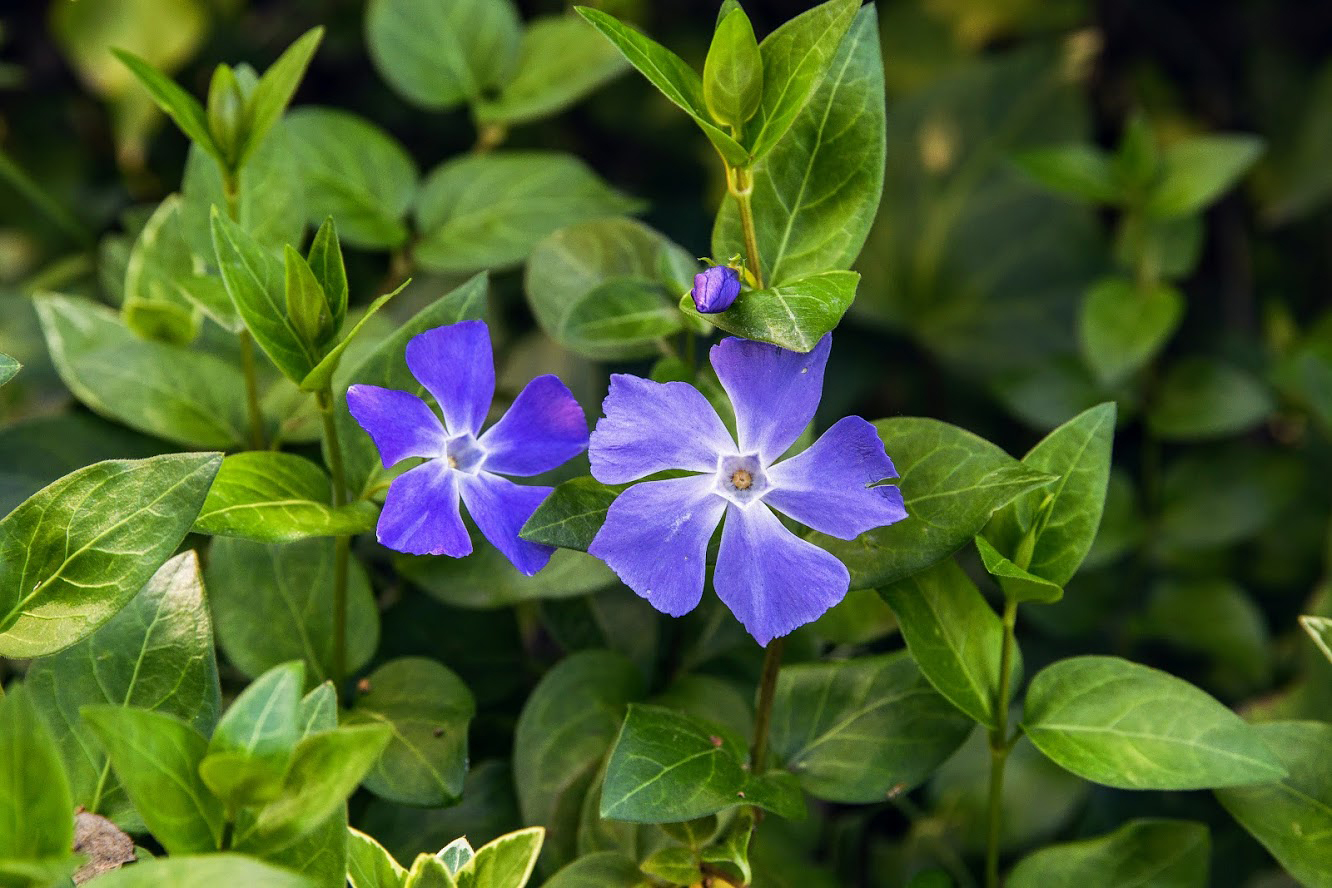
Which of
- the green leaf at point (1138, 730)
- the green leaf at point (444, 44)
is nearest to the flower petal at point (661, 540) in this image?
the green leaf at point (1138, 730)

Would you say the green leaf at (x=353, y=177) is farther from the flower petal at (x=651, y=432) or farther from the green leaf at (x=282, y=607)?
the flower petal at (x=651, y=432)

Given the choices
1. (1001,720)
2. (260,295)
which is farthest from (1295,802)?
(260,295)

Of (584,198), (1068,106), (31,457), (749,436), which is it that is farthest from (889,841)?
(1068,106)

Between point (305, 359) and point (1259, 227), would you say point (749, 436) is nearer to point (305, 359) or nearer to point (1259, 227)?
point (305, 359)

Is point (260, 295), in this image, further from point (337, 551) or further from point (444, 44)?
point (444, 44)

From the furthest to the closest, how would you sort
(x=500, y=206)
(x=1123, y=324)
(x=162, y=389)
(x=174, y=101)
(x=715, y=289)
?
(x=1123, y=324)
(x=500, y=206)
(x=162, y=389)
(x=174, y=101)
(x=715, y=289)

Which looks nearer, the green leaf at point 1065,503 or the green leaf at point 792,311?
the green leaf at point 792,311

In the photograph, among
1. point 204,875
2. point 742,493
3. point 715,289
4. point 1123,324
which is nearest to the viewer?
point 204,875

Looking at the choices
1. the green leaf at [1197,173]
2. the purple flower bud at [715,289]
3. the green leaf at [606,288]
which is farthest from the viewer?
the green leaf at [1197,173]
